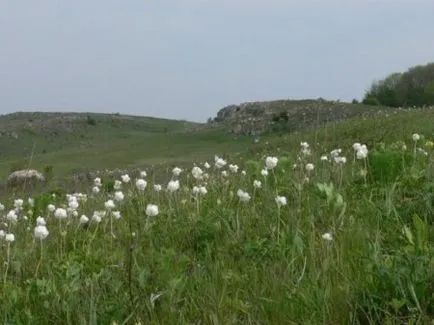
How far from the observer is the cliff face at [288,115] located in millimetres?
43562

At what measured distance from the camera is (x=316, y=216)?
4.79 m

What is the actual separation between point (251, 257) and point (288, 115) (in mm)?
43096

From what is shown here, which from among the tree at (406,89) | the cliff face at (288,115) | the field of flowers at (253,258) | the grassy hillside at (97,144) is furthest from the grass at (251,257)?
the tree at (406,89)

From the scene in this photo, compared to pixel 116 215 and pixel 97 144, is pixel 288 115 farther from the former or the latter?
pixel 116 215

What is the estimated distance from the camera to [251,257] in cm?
412

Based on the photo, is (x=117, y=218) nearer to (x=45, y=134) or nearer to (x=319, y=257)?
(x=319, y=257)

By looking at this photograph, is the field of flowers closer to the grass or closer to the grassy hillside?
the grass

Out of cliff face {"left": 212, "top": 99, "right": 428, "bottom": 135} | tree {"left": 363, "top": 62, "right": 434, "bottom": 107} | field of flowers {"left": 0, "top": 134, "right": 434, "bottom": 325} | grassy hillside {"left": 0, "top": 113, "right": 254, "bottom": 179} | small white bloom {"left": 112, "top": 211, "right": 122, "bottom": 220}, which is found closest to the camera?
field of flowers {"left": 0, "top": 134, "right": 434, "bottom": 325}

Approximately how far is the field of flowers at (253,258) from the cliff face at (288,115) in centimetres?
3524

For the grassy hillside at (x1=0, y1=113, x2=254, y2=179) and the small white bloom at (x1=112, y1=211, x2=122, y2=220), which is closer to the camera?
the small white bloom at (x1=112, y1=211, x2=122, y2=220)

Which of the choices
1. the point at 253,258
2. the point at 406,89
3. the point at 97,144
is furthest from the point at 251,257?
the point at 406,89

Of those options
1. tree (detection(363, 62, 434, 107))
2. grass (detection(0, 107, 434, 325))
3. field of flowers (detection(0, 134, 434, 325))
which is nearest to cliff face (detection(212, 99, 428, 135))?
tree (detection(363, 62, 434, 107))

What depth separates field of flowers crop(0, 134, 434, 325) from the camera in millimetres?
3090

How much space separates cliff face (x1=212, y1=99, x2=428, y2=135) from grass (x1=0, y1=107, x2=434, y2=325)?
3503 cm
